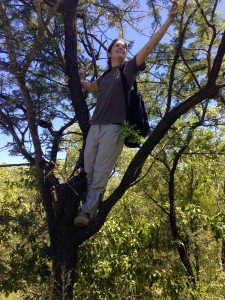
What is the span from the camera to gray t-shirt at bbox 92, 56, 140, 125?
3.55m

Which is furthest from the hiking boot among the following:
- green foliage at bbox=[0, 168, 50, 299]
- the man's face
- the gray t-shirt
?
the man's face

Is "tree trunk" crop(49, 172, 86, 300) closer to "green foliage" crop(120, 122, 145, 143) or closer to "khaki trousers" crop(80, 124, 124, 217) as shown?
"khaki trousers" crop(80, 124, 124, 217)

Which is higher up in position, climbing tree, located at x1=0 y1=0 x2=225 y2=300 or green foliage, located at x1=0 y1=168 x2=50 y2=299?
climbing tree, located at x1=0 y1=0 x2=225 y2=300

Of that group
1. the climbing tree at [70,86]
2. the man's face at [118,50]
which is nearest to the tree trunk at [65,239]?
the climbing tree at [70,86]

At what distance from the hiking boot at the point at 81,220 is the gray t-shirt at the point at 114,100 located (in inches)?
38.1

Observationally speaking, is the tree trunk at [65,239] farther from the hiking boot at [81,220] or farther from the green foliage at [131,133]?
the green foliage at [131,133]

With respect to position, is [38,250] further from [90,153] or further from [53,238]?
[90,153]

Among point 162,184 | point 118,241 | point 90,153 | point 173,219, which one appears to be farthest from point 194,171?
point 90,153

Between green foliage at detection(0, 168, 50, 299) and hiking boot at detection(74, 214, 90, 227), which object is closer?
hiking boot at detection(74, 214, 90, 227)

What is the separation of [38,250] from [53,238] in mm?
640

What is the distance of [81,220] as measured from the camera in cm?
331

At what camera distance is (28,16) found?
4.86 m

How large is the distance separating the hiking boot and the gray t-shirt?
969mm

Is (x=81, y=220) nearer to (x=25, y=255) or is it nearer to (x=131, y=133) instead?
(x=131, y=133)
